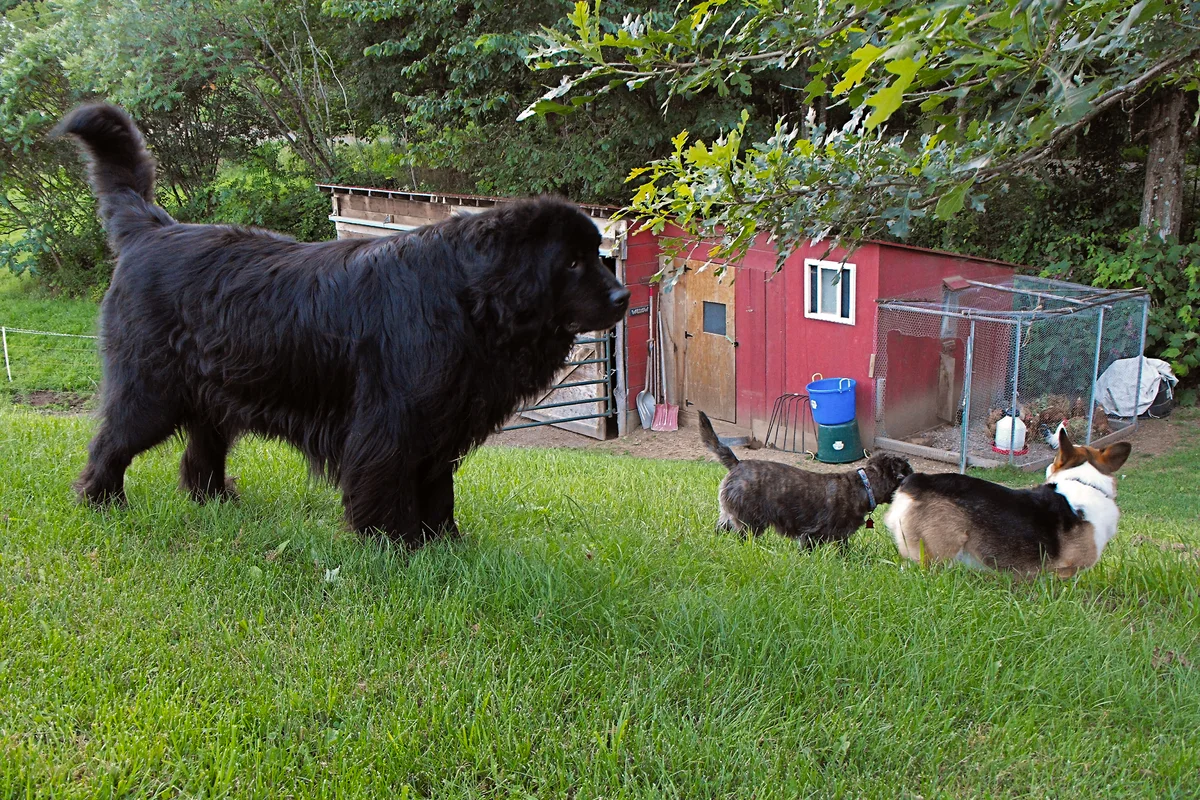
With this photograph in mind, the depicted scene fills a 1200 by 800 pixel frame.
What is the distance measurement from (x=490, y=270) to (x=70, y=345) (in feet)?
64.3

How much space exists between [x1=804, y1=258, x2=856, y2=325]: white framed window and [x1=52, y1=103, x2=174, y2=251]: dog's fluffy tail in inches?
411

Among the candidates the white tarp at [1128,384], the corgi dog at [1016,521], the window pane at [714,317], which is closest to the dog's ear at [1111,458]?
the corgi dog at [1016,521]

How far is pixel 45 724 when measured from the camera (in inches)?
108

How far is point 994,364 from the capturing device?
13773 millimetres

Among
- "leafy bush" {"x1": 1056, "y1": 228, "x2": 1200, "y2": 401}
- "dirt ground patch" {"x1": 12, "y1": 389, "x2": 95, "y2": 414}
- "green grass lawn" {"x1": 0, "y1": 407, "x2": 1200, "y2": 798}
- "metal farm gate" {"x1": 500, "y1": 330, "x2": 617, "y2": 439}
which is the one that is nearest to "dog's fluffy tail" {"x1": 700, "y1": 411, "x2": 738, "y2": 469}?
"green grass lawn" {"x1": 0, "y1": 407, "x2": 1200, "y2": 798}

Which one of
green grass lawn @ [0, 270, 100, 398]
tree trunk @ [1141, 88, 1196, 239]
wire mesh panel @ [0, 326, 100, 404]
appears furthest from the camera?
green grass lawn @ [0, 270, 100, 398]

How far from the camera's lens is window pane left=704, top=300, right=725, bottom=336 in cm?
1595

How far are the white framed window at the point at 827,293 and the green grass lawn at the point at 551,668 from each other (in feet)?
30.8

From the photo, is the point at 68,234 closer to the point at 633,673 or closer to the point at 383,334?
the point at 383,334

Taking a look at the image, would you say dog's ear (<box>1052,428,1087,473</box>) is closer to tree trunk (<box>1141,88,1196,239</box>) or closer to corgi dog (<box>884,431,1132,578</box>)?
corgi dog (<box>884,431,1132,578</box>)

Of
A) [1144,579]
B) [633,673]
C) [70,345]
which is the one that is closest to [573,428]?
[70,345]

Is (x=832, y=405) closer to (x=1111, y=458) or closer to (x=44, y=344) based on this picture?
(x=1111, y=458)

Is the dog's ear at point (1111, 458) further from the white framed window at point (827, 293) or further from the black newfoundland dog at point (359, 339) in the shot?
the white framed window at point (827, 293)

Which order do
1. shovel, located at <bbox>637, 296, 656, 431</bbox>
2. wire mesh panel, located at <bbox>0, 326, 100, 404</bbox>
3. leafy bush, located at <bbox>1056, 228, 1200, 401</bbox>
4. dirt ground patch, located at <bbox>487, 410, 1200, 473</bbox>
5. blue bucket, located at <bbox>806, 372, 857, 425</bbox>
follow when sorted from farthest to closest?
wire mesh panel, located at <bbox>0, 326, 100, 404</bbox>, shovel, located at <bbox>637, 296, 656, 431</bbox>, leafy bush, located at <bbox>1056, 228, 1200, 401</bbox>, blue bucket, located at <bbox>806, 372, 857, 425</bbox>, dirt ground patch, located at <bbox>487, 410, 1200, 473</bbox>
